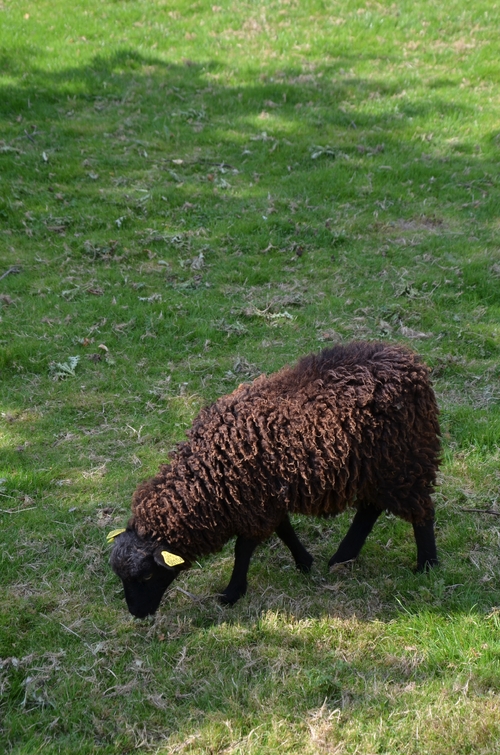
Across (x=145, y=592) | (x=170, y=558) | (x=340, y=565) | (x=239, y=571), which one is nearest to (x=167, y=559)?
(x=170, y=558)

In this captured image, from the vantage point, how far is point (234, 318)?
741 centimetres

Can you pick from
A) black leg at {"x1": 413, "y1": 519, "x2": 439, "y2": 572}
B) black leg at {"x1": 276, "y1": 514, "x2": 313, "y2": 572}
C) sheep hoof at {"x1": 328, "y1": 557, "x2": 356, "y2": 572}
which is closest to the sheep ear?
black leg at {"x1": 276, "y1": 514, "x2": 313, "y2": 572}

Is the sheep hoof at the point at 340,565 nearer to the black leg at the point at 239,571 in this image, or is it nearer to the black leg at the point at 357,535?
the black leg at the point at 357,535

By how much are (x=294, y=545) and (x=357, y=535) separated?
1.44 ft

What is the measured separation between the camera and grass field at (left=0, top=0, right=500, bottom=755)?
3807 millimetres

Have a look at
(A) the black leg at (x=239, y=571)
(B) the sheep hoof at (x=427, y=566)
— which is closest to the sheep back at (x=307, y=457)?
(A) the black leg at (x=239, y=571)

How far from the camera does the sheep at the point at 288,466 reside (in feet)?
13.6

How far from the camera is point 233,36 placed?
512 inches

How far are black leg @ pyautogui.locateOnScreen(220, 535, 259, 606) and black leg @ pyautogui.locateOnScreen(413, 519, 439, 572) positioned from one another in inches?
42.7

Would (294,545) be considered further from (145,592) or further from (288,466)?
(145,592)

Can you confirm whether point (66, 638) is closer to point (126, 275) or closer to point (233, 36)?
point (126, 275)

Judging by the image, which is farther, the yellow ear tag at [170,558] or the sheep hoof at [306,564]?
the sheep hoof at [306,564]

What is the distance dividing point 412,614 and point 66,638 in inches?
84.9

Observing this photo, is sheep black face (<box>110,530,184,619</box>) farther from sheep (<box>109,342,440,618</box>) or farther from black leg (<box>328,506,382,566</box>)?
black leg (<box>328,506,382,566</box>)
